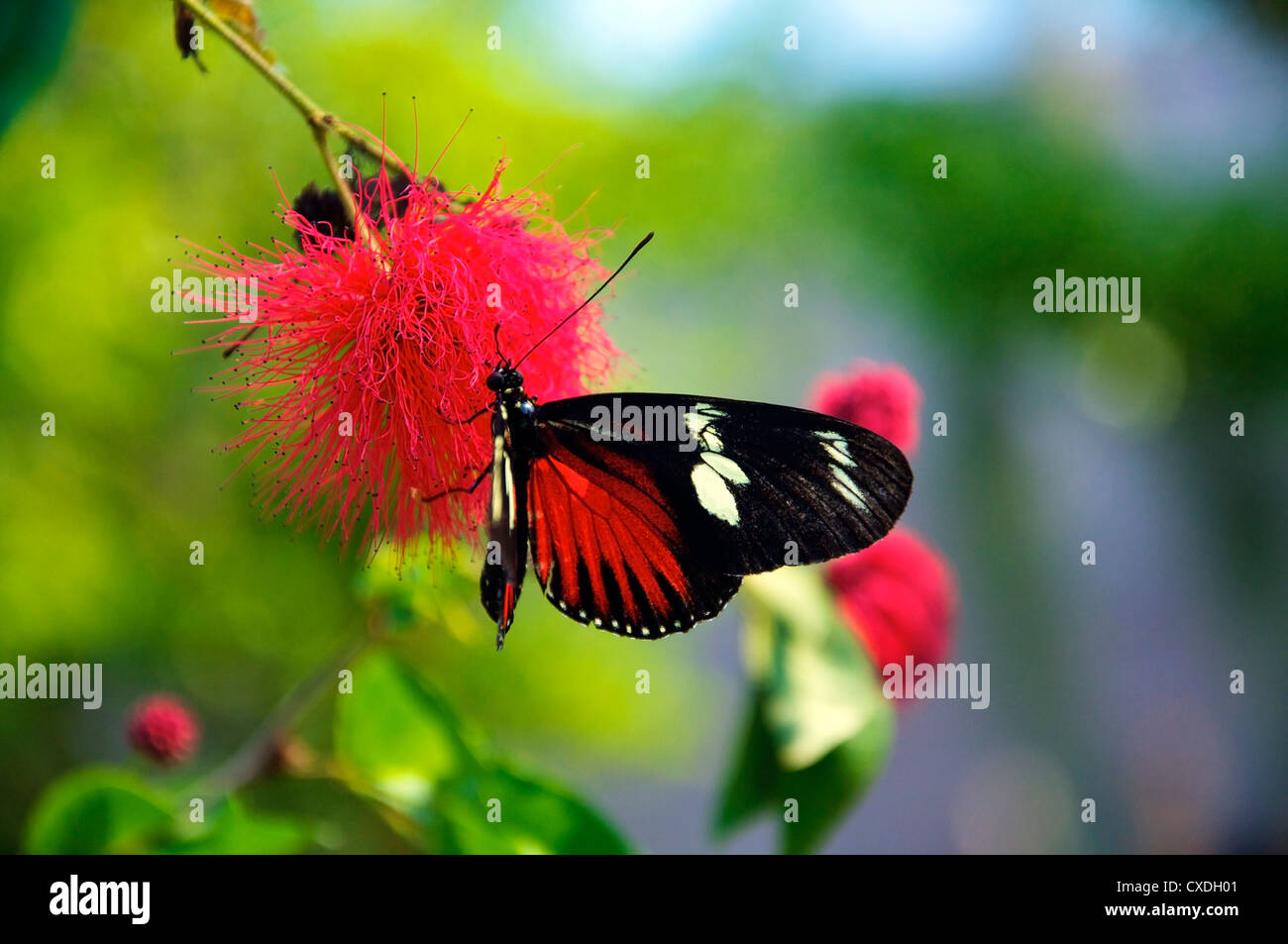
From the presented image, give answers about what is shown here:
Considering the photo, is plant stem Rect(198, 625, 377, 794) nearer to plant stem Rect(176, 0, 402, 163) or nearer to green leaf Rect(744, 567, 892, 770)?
green leaf Rect(744, 567, 892, 770)

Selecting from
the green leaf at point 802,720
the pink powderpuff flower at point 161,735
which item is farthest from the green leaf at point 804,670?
the pink powderpuff flower at point 161,735

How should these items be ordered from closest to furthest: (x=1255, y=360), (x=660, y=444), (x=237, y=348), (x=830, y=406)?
(x=237, y=348), (x=660, y=444), (x=830, y=406), (x=1255, y=360)

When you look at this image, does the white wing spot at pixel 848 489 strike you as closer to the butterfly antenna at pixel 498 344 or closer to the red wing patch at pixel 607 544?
the red wing patch at pixel 607 544

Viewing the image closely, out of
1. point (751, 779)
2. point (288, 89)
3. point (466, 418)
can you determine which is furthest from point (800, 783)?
point (288, 89)
